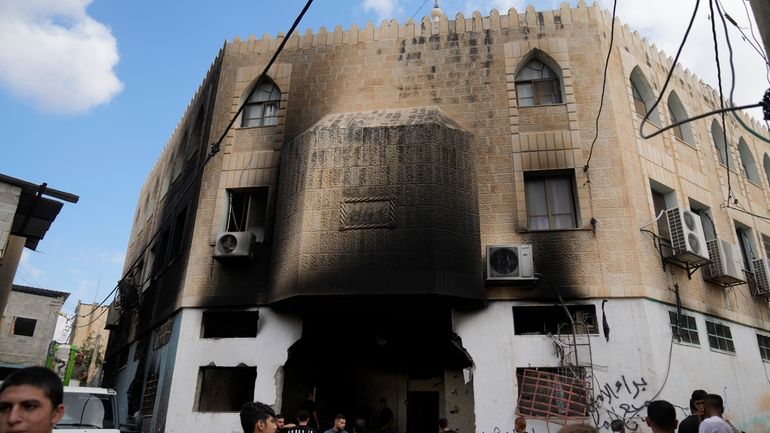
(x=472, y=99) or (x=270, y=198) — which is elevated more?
→ (x=472, y=99)

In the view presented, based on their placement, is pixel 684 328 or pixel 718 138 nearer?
pixel 684 328

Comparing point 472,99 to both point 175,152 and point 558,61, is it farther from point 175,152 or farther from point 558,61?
point 175,152

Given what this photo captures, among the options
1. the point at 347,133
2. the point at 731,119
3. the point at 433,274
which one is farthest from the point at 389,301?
the point at 731,119

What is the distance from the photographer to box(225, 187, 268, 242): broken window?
1352 centimetres

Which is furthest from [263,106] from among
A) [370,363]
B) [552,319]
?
[552,319]

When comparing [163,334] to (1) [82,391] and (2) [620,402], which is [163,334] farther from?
(2) [620,402]

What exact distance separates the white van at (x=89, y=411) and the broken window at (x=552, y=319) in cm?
774

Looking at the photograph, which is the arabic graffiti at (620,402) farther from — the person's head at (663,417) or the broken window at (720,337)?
the person's head at (663,417)

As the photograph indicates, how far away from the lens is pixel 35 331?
29.3m

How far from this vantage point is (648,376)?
1041 cm

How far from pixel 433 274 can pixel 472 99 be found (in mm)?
4973

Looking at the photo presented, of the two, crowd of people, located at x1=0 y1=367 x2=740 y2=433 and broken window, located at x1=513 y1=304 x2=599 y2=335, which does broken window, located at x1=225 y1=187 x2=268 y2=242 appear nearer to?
broken window, located at x1=513 y1=304 x2=599 y2=335

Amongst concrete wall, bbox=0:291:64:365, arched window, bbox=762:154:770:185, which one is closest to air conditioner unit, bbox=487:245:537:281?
arched window, bbox=762:154:770:185

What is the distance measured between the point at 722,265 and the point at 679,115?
4955 millimetres
